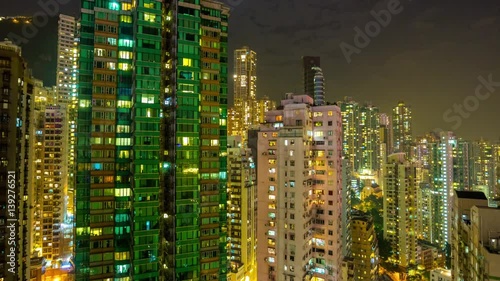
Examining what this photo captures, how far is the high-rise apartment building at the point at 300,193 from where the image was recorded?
31.8 meters

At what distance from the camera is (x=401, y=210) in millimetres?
58969

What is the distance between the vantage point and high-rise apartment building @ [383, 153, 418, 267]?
2277 inches

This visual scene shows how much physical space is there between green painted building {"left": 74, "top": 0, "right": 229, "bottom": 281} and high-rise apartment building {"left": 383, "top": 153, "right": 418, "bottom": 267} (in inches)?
1692

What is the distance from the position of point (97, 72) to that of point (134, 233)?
1320 centimetres

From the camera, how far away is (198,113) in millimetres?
28047

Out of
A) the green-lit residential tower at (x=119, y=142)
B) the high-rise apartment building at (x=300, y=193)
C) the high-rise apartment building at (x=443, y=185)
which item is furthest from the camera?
the high-rise apartment building at (x=443, y=185)

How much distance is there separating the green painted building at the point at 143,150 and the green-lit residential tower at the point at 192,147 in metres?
0.09

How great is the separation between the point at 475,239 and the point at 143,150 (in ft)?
75.5

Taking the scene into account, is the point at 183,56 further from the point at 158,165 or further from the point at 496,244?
the point at 496,244

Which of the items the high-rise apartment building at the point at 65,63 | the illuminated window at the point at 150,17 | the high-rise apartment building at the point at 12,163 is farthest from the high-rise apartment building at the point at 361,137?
the high-rise apartment building at the point at 12,163

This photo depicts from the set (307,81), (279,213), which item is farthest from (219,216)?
(307,81)

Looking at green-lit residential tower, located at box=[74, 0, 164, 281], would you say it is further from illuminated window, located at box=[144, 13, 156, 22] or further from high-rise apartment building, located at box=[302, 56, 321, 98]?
high-rise apartment building, located at box=[302, 56, 321, 98]

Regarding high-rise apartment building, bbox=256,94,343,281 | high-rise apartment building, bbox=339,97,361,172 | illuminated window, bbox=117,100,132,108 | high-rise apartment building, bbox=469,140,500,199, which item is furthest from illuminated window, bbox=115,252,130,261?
high-rise apartment building, bbox=339,97,361,172

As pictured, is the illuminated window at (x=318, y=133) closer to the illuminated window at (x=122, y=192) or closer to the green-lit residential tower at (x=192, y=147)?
the green-lit residential tower at (x=192, y=147)
